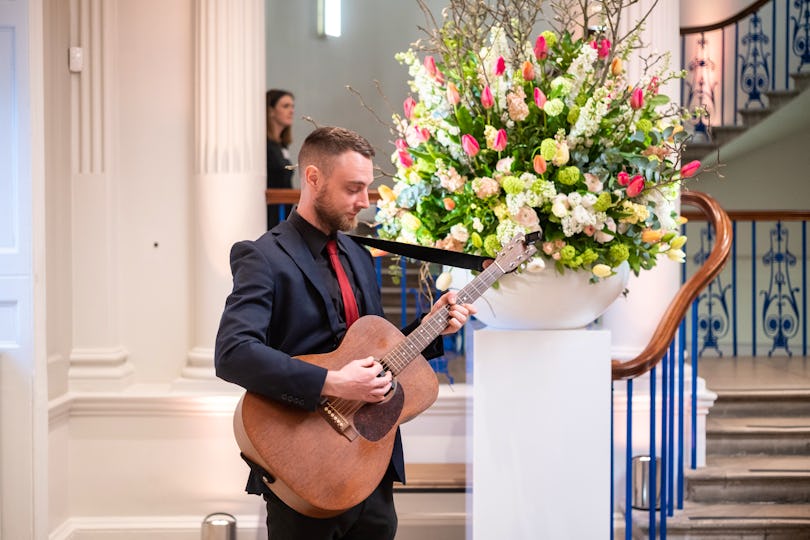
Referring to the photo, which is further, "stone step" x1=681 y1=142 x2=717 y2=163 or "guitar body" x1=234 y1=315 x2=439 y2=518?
"stone step" x1=681 y1=142 x2=717 y2=163

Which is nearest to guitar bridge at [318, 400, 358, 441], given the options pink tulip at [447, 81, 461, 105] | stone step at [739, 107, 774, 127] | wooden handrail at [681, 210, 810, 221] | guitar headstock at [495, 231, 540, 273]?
guitar headstock at [495, 231, 540, 273]

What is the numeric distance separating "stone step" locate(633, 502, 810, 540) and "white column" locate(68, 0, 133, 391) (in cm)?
246

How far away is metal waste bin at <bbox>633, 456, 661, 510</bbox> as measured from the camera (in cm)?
395

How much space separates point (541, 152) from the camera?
8.03 feet

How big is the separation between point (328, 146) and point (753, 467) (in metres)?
2.99

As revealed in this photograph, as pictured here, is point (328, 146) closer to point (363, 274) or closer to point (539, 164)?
point (363, 274)

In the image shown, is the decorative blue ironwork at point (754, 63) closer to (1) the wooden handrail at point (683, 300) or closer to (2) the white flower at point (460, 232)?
(1) the wooden handrail at point (683, 300)

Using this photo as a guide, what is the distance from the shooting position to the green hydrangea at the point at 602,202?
2.43 m

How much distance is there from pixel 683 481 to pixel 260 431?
265 centimetres

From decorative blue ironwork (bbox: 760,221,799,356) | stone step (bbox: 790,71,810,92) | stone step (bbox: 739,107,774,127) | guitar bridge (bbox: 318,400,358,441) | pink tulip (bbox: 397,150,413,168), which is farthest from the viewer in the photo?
stone step (bbox: 739,107,774,127)

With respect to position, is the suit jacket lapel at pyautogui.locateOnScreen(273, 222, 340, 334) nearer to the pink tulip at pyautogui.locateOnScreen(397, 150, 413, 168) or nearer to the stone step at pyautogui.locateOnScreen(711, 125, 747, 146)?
the pink tulip at pyautogui.locateOnScreen(397, 150, 413, 168)

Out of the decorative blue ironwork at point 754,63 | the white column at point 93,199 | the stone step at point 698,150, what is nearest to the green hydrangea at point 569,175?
the white column at point 93,199

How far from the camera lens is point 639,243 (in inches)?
102

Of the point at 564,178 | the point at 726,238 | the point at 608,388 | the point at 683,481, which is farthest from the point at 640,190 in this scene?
the point at 683,481
